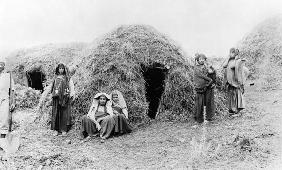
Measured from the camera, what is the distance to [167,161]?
6.13 m

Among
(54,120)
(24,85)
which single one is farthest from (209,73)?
(24,85)

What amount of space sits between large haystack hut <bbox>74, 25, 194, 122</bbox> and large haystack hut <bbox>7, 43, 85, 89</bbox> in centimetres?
757

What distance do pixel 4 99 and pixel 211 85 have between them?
4.49 m

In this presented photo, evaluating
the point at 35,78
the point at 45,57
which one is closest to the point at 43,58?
the point at 45,57

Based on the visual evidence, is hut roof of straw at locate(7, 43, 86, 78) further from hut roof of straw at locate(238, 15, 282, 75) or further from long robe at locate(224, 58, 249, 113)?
long robe at locate(224, 58, 249, 113)

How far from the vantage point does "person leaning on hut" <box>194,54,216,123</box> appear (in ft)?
27.9

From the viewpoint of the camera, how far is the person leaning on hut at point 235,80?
8891mm

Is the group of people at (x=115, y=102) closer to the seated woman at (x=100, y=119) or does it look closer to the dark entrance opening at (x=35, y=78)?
the seated woman at (x=100, y=119)

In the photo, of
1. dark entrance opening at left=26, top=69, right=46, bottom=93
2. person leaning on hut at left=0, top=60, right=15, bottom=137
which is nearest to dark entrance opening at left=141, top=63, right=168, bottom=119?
person leaning on hut at left=0, top=60, right=15, bottom=137

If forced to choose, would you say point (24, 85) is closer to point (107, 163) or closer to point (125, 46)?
point (125, 46)

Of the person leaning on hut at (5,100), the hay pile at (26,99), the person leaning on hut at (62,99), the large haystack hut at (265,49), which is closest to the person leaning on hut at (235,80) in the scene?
the person leaning on hut at (62,99)

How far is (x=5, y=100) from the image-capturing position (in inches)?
281

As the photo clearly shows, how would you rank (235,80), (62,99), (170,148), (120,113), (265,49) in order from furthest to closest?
(265,49), (235,80), (62,99), (120,113), (170,148)

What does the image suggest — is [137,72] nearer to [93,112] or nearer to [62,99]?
[93,112]
